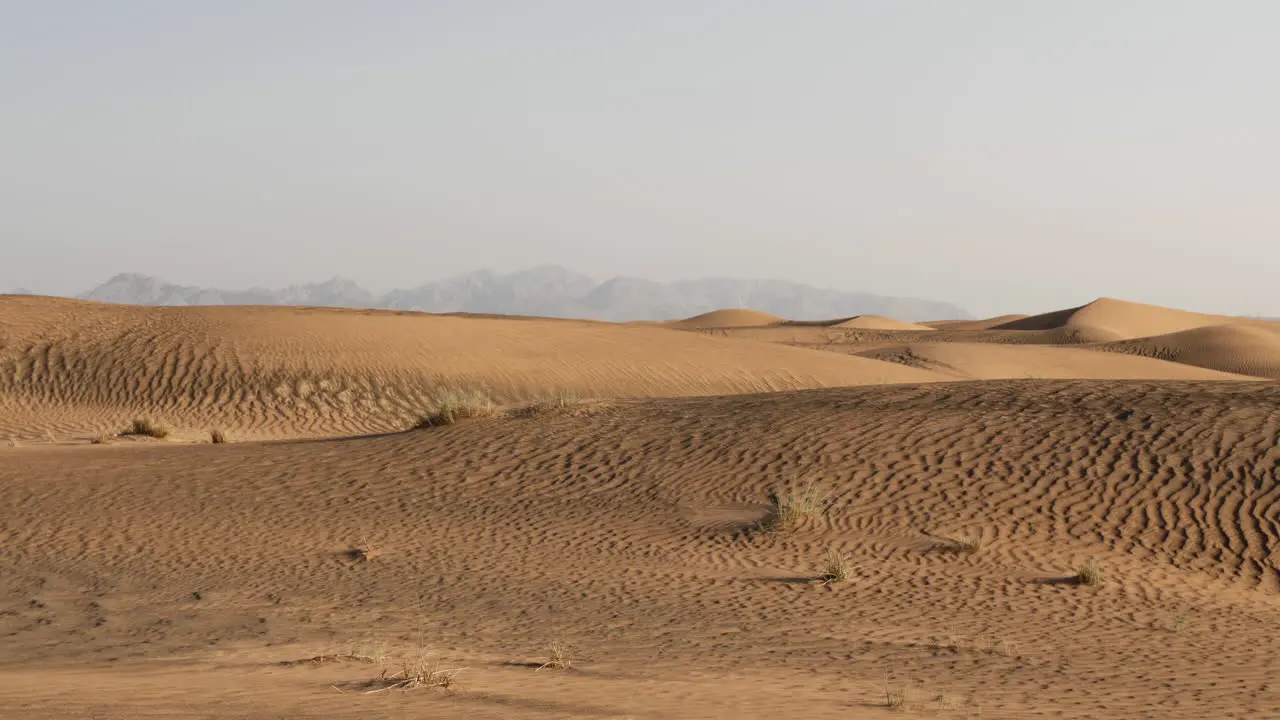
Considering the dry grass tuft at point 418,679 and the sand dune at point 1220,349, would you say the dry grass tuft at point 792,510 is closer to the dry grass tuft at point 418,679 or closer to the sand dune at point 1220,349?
the dry grass tuft at point 418,679

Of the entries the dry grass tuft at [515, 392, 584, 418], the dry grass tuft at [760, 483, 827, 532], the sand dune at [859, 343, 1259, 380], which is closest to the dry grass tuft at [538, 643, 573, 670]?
the dry grass tuft at [760, 483, 827, 532]

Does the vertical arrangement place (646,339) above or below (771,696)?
above

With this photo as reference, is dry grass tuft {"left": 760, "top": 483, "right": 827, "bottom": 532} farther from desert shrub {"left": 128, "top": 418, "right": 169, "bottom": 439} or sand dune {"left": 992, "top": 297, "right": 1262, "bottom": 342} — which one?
sand dune {"left": 992, "top": 297, "right": 1262, "bottom": 342}

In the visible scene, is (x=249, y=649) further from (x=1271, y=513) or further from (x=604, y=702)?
(x=1271, y=513)

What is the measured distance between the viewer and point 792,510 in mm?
11883

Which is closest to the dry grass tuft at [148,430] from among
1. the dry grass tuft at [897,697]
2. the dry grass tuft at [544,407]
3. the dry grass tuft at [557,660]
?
the dry grass tuft at [544,407]

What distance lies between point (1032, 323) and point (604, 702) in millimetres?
81228

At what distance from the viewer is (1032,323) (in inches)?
3258

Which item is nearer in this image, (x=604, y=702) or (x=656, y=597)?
(x=604, y=702)

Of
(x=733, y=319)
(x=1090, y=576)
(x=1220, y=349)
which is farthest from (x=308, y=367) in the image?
(x=733, y=319)

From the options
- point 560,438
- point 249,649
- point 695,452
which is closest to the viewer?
point 249,649

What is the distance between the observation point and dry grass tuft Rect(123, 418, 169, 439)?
19.8 m

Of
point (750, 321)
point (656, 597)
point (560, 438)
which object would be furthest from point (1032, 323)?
point (656, 597)

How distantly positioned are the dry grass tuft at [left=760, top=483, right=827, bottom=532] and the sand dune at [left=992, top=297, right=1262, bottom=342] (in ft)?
A: 189
